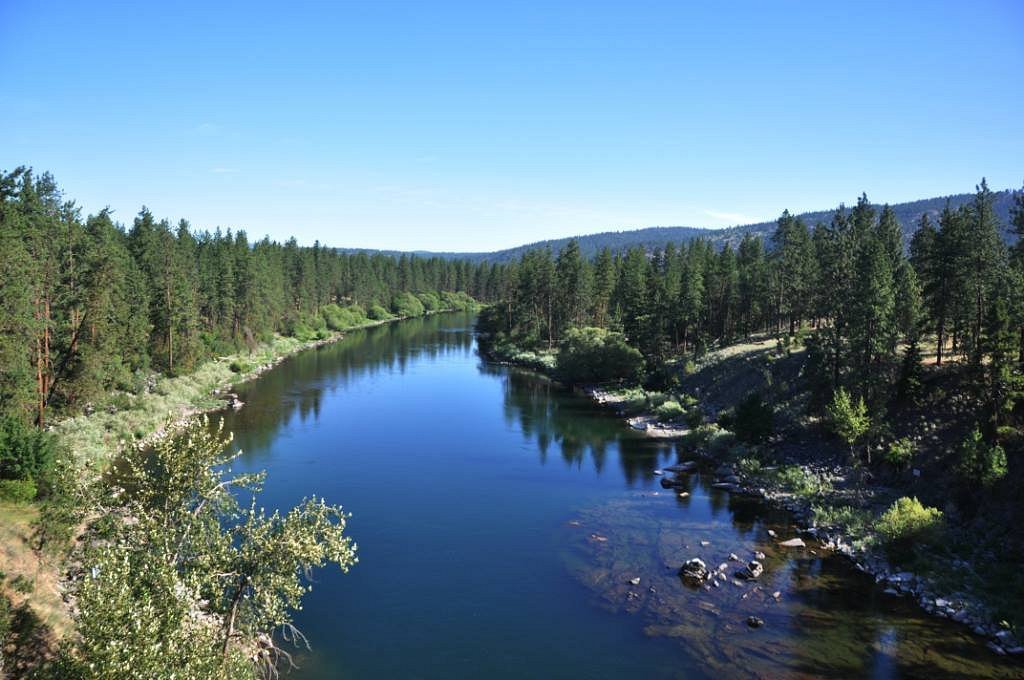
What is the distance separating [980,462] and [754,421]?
15.8 meters

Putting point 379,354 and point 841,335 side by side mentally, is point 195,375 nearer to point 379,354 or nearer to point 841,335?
point 379,354

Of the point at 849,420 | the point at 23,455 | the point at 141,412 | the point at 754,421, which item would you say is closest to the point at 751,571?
the point at 849,420

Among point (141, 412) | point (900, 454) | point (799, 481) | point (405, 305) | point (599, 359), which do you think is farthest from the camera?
point (405, 305)

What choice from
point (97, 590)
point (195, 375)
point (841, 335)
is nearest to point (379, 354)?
point (195, 375)

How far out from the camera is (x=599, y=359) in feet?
258

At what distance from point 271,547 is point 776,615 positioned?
2122cm

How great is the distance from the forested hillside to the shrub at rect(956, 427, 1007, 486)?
4982 centimetres

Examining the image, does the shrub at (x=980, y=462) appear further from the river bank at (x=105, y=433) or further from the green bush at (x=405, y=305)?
the green bush at (x=405, y=305)

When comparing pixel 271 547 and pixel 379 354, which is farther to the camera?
pixel 379 354

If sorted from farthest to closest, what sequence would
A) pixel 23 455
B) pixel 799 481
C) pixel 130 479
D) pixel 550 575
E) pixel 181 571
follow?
1. pixel 799 481
2. pixel 130 479
3. pixel 550 575
4. pixel 23 455
5. pixel 181 571

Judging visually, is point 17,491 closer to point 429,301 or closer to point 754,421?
point 754,421

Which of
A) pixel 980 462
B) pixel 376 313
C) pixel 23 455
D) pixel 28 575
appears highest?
pixel 376 313

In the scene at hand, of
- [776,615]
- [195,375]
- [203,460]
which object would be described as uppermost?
[203,460]

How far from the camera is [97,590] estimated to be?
489 inches
